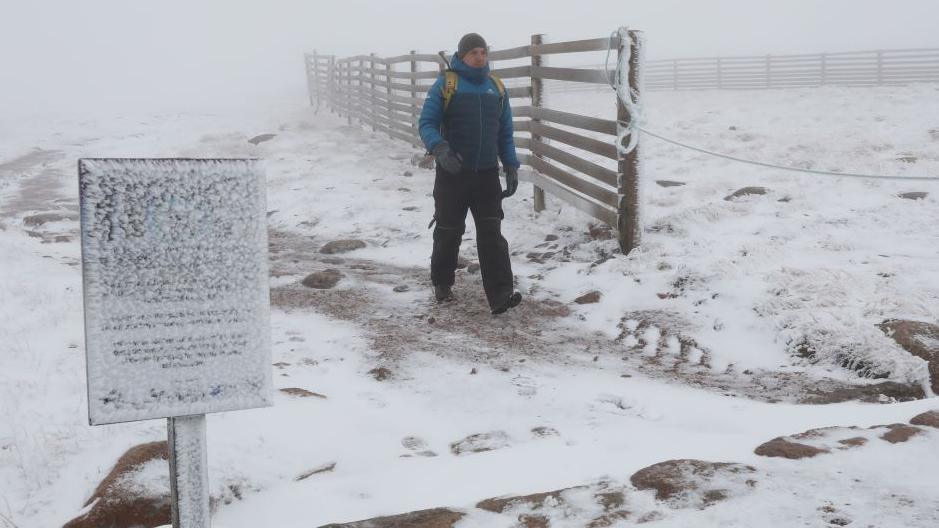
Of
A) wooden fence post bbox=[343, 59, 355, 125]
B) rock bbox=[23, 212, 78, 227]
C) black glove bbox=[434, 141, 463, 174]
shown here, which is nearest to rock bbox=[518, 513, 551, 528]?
black glove bbox=[434, 141, 463, 174]

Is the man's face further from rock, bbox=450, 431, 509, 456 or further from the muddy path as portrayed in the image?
rock, bbox=450, 431, 509, 456

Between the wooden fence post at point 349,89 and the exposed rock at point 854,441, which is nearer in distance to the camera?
the exposed rock at point 854,441

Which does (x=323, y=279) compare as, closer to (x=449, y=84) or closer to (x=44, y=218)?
(x=449, y=84)

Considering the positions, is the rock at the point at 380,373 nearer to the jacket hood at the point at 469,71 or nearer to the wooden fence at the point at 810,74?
the jacket hood at the point at 469,71

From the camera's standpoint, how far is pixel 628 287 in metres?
5.64

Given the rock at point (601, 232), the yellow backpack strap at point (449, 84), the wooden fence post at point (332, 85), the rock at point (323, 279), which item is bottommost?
the rock at point (323, 279)

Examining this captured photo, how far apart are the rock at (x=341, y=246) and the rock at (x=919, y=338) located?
5.15 metres

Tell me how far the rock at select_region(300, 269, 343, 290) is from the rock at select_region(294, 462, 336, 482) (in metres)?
3.28

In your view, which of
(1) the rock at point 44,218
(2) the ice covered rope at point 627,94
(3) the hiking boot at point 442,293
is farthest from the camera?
(1) the rock at point 44,218

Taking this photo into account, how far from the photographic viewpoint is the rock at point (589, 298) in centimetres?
562

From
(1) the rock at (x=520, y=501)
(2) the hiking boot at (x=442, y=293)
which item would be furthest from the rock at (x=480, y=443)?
(2) the hiking boot at (x=442, y=293)

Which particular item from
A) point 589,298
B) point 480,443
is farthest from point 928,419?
point 589,298

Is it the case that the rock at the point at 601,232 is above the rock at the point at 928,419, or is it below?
above

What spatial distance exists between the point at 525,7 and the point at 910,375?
96.2 meters
